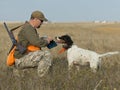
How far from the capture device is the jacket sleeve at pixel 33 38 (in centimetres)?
756

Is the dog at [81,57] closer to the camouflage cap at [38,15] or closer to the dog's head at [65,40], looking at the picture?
the dog's head at [65,40]

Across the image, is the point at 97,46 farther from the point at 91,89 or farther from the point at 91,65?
the point at 91,89

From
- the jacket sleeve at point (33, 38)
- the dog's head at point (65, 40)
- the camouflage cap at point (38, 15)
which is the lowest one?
the dog's head at point (65, 40)

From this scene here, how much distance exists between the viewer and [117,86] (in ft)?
21.5

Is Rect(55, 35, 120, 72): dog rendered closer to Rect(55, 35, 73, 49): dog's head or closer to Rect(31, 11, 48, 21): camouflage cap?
Rect(55, 35, 73, 49): dog's head

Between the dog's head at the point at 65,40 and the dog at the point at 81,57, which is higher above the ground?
the dog's head at the point at 65,40

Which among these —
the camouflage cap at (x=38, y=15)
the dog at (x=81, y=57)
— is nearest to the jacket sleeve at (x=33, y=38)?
the camouflage cap at (x=38, y=15)

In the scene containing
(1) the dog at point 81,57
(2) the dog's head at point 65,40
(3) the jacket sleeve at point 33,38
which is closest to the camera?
(3) the jacket sleeve at point 33,38

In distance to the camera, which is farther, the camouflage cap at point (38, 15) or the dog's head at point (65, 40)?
the dog's head at point (65, 40)

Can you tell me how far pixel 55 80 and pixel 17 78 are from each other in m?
0.80

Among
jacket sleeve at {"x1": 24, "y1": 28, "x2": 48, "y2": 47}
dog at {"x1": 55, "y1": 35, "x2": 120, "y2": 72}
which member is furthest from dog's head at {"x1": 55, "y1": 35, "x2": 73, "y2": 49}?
jacket sleeve at {"x1": 24, "y1": 28, "x2": 48, "y2": 47}

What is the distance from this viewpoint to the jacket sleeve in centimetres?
756

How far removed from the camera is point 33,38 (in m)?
7.57

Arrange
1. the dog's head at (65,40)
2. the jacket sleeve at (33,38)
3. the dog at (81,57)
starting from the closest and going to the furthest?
the jacket sleeve at (33,38)
the dog at (81,57)
the dog's head at (65,40)
